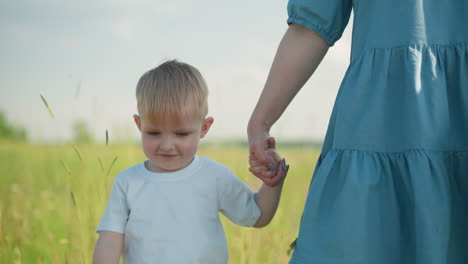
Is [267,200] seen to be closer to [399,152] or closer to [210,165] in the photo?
[210,165]

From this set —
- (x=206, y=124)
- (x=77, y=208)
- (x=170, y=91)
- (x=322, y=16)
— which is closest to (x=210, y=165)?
(x=206, y=124)

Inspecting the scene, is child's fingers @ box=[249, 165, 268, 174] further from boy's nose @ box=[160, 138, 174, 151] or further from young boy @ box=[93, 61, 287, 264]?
boy's nose @ box=[160, 138, 174, 151]

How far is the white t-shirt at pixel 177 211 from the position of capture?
171cm

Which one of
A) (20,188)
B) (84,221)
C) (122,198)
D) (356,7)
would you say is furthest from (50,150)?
(356,7)

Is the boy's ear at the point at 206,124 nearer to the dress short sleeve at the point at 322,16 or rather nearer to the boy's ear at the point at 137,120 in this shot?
the boy's ear at the point at 137,120

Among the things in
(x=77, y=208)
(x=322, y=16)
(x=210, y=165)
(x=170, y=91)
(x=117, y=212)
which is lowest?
(x=77, y=208)

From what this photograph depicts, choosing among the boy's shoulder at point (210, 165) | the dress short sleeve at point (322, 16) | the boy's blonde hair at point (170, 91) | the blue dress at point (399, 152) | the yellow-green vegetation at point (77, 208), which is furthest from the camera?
the yellow-green vegetation at point (77, 208)

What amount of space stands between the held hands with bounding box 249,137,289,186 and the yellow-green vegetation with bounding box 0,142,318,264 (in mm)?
568

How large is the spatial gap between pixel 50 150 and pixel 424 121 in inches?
158

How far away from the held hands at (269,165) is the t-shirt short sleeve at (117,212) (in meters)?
0.44

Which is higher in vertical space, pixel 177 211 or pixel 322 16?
pixel 322 16

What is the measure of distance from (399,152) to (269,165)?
17.6 inches

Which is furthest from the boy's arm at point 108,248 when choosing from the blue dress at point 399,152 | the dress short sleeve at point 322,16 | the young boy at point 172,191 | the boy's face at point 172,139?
the dress short sleeve at point 322,16

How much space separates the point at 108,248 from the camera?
173cm
